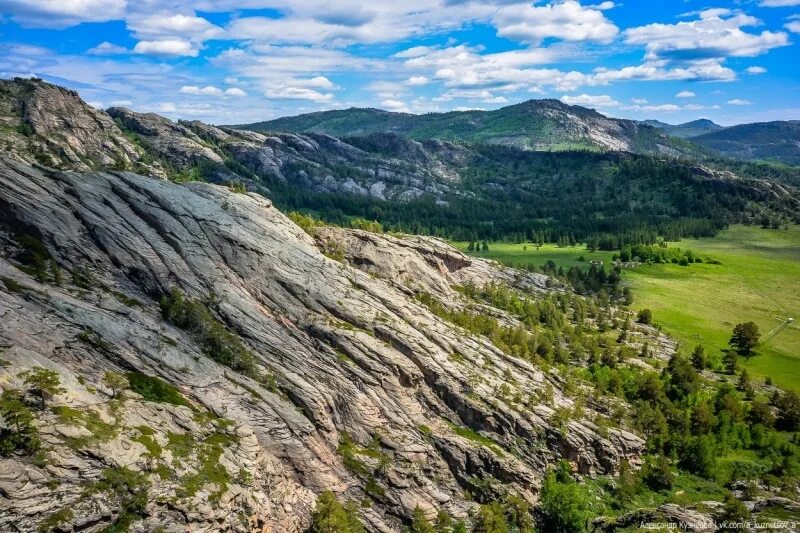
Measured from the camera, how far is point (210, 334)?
6712 cm

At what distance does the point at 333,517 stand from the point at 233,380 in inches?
793

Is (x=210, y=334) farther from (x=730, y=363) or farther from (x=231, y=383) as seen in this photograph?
(x=730, y=363)

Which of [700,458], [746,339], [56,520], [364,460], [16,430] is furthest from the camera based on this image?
[746,339]

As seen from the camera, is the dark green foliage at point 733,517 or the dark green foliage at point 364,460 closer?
the dark green foliage at point 364,460

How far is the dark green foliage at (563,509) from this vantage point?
231 ft

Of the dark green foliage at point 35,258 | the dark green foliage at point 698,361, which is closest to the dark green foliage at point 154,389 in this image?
the dark green foliage at point 35,258

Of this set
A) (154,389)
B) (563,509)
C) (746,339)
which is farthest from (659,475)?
(746,339)

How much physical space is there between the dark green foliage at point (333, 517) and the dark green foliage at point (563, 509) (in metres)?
28.5

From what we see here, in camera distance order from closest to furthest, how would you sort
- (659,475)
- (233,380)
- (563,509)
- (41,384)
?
(41,384) → (233,380) → (563,509) → (659,475)

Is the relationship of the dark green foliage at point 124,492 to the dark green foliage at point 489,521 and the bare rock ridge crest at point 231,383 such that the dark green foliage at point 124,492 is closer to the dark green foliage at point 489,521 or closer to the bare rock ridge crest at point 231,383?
the bare rock ridge crest at point 231,383

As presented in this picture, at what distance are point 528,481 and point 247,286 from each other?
170 ft

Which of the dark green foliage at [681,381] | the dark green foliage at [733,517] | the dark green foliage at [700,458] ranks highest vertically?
the dark green foliage at [733,517]

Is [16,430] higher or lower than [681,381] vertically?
higher

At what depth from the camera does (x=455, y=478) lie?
72875 millimetres
